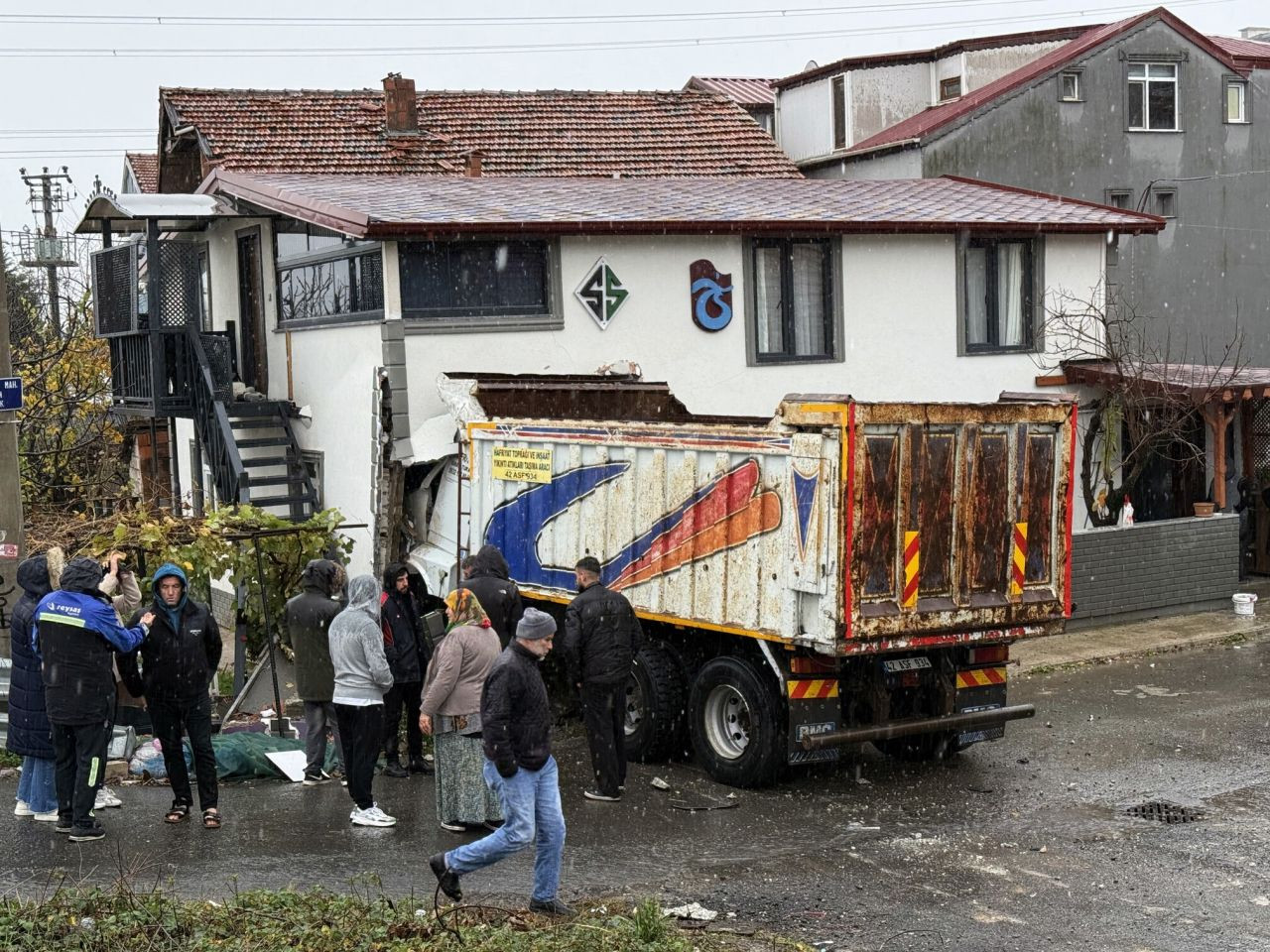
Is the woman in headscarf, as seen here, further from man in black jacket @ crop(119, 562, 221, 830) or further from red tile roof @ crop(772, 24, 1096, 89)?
red tile roof @ crop(772, 24, 1096, 89)

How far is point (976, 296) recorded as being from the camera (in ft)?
64.1

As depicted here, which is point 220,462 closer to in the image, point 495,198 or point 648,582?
point 495,198

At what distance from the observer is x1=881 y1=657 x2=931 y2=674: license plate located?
34.9 ft

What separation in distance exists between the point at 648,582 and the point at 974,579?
95.4 inches

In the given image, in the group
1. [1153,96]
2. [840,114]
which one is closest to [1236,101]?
[1153,96]

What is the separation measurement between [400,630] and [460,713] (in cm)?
154

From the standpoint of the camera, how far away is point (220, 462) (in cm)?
1816

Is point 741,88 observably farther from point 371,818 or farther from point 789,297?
point 371,818

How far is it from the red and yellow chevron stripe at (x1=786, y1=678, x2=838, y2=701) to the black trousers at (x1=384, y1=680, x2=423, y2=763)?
264cm

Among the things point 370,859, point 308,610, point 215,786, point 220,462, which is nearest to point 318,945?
point 370,859

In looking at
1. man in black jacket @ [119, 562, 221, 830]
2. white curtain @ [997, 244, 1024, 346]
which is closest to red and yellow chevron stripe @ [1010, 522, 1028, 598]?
man in black jacket @ [119, 562, 221, 830]

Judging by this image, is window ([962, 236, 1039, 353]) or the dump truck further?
window ([962, 236, 1039, 353])

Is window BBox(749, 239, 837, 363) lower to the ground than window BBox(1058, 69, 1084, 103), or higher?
lower

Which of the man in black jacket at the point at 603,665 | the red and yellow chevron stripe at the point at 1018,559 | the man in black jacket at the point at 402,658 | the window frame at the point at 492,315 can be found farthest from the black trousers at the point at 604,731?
the window frame at the point at 492,315
